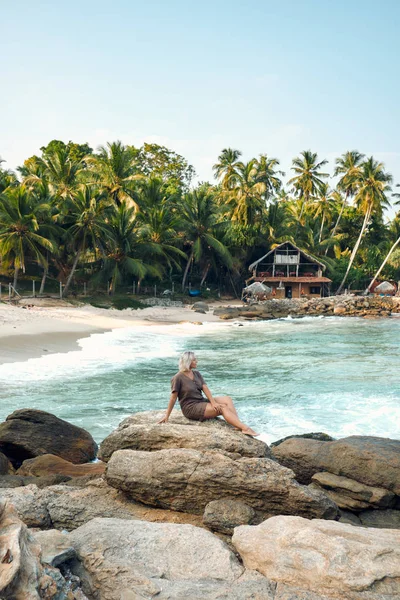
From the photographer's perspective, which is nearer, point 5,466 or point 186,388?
point 186,388

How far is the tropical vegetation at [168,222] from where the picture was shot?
35.2 metres

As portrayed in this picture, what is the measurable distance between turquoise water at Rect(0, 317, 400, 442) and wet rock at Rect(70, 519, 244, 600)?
562 cm

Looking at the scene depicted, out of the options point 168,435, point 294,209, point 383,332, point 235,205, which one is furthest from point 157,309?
point 168,435

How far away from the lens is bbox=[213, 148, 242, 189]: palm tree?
56.0m

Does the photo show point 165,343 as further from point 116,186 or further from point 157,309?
point 116,186

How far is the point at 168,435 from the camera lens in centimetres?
589

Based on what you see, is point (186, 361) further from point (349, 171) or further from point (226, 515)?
point (349, 171)

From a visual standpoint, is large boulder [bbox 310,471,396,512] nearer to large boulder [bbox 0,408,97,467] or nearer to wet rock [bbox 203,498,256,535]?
wet rock [bbox 203,498,256,535]

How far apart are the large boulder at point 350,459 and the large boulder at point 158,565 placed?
9.49 feet

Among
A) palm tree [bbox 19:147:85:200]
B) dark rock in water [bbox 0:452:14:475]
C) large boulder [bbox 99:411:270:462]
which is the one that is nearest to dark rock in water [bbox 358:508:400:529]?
large boulder [bbox 99:411:270:462]

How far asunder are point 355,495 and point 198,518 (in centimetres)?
219

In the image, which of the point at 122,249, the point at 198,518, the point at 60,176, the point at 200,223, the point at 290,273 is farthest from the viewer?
the point at 290,273

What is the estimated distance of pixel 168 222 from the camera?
4169cm

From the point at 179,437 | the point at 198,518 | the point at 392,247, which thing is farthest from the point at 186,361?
the point at 392,247
